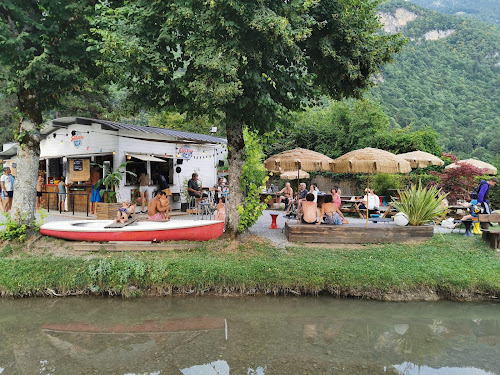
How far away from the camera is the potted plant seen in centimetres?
1102

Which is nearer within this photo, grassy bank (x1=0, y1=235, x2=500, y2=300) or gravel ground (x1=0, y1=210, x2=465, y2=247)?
grassy bank (x1=0, y1=235, x2=500, y2=300)

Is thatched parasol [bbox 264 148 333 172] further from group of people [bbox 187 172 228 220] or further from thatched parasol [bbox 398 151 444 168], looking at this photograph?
thatched parasol [bbox 398 151 444 168]

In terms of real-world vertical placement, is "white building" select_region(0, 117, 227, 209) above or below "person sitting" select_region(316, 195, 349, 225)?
above

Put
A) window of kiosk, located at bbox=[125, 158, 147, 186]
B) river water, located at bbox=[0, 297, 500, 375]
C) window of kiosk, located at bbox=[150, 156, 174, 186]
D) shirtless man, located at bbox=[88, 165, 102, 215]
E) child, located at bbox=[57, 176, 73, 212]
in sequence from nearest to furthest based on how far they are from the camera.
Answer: river water, located at bbox=[0, 297, 500, 375] → shirtless man, located at bbox=[88, 165, 102, 215] → window of kiosk, located at bbox=[125, 158, 147, 186] → child, located at bbox=[57, 176, 73, 212] → window of kiosk, located at bbox=[150, 156, 174, 186]

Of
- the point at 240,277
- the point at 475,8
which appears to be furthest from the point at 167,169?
the point at 475,8

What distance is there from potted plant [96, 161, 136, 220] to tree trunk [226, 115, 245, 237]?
13.0 feet

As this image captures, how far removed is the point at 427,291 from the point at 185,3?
7775mm

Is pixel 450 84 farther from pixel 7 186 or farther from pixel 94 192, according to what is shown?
pixel 7 186

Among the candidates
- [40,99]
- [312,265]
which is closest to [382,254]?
[312,265]

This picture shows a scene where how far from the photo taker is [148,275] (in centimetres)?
749

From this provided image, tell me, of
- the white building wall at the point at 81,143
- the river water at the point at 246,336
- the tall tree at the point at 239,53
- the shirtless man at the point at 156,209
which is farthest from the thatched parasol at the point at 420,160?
the white building wall at the point at 81,143

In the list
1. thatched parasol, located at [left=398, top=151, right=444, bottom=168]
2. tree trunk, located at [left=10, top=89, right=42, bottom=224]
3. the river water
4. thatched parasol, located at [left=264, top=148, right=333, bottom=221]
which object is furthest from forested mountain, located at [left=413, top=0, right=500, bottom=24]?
tree trunk, located at [left=10, top=89, right=42, bottom=224]

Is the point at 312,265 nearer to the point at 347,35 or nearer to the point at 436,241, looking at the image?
the point at 436,241

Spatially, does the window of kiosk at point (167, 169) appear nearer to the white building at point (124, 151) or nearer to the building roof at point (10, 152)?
the white building at point (124, 151)
